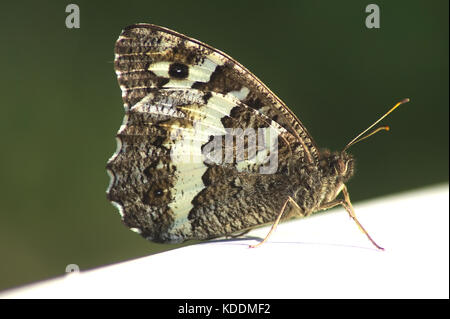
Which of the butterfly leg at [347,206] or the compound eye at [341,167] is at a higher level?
the compound eye at [341,167]

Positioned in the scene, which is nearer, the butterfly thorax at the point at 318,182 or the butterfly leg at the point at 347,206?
the butterfly leg at the point at 347,206

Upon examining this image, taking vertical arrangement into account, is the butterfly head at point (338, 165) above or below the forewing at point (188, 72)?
below

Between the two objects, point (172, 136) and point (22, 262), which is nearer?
point (172, 136)

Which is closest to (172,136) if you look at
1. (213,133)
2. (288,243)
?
(213,133)

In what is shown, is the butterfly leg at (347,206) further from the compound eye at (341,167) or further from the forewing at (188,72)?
the forewing at (188,72)

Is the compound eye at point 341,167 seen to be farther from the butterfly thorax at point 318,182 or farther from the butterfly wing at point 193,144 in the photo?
the butterfly wing at point 193,144

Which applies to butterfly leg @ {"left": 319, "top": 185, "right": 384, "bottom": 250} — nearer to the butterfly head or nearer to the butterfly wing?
the butterfly head

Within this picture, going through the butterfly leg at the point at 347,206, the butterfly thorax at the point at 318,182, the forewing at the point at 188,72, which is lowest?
the butterfly leg at the point at 347,206

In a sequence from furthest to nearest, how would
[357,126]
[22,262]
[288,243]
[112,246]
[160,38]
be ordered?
[357,126] < [112,246] < [22,262] < [160,38] < [288,243]

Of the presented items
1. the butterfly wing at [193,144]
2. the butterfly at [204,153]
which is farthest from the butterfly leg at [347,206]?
the butterfly wing at [193,144]

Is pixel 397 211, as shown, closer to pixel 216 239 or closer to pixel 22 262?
pixel 216 239
